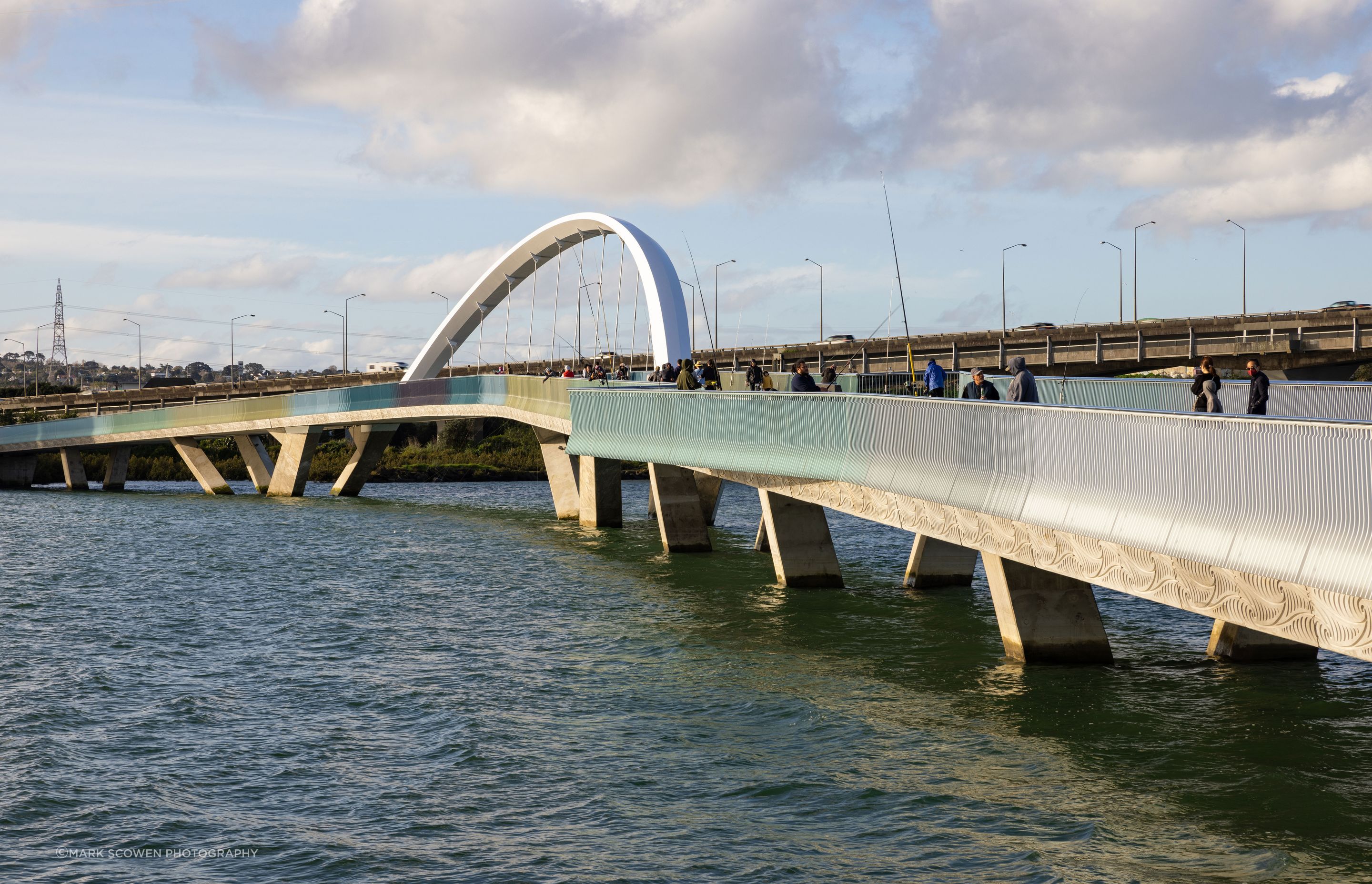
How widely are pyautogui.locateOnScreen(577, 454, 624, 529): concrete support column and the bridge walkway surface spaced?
8.74 metres

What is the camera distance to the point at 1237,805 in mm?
12586

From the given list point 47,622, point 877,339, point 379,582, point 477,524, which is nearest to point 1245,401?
point 379,582

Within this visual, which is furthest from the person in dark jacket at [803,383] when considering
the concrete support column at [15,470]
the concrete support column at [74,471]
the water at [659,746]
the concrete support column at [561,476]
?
the concrete support column at [15,470]

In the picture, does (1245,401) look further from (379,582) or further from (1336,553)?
(379,582)

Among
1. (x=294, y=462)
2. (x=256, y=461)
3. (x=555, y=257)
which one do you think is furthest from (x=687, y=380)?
(x=256, y=461)

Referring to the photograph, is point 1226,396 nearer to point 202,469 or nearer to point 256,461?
point 256,461

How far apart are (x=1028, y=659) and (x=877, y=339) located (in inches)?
2731

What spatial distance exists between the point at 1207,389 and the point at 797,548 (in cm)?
1120

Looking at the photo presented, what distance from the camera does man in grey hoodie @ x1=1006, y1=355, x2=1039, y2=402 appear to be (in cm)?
1938

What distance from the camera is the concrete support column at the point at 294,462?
73562 millimetres

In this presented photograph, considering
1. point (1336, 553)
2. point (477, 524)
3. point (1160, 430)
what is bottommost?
point (477, 524)

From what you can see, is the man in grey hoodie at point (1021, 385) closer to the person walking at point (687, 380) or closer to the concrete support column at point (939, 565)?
the concrete support column at point (939, 565)

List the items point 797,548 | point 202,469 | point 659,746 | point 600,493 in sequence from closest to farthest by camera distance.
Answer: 1. point 659,746
2. point 797,548
3. point 600,493
4. point 202,469

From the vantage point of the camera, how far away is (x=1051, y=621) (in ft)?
60.8
